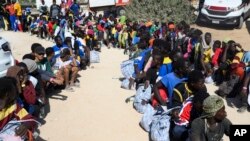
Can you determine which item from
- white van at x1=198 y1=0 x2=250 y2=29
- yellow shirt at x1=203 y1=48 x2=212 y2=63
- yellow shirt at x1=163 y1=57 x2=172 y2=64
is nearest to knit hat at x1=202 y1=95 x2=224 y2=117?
yellow shirt at x1=163 y1=57 x2=172 y2=64

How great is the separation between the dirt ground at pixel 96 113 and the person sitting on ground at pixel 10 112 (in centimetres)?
156

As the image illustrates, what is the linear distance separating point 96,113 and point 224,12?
37.6 ft

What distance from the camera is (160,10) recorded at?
17.3 metres

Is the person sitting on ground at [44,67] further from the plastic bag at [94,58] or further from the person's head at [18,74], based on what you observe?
the plastic bag at [94,58]

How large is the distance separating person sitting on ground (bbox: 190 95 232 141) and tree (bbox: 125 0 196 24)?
1293 cm

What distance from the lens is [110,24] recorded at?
14680 mm

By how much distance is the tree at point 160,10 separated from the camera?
1728cm

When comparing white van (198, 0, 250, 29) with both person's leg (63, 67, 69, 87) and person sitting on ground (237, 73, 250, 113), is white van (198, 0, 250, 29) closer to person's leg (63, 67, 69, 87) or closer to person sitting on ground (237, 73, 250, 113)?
person sitting on ground (237, 73, 250, 113)

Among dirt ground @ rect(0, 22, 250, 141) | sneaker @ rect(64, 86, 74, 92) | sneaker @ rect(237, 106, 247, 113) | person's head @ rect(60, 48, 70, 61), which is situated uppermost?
person's head @ rect(60, 48, 70, 61)

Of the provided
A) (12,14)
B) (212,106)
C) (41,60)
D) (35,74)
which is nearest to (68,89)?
(41,60)

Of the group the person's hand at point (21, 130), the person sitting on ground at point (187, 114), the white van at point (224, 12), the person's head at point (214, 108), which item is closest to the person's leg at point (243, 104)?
the person sitting on ground at point (187, 114)

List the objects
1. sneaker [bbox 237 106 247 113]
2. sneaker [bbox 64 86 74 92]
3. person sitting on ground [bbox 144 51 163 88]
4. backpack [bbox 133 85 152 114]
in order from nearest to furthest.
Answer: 1. person sitting on ground [bbox 144 51 163 88]
2. backpack [bbox 133 85 152 114]
3. sneaker [bbox 237 106 247 113]
4. sneaker [bbox 64 86 74 92]

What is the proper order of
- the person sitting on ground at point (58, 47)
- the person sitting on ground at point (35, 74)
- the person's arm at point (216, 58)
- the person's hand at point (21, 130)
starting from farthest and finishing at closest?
the person's arm at point (216, 58) → the person sitting on ground at point (58, 47) → the person sitting on ground at point (35, 74) → the person's hand at point (21, 130)

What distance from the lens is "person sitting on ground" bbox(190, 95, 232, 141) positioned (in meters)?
4.42
